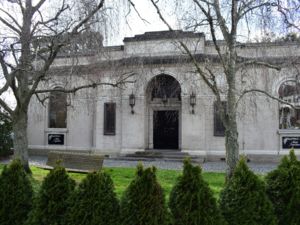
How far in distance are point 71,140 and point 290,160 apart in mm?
20932

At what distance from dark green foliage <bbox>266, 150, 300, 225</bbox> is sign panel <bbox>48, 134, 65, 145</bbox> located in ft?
70.1

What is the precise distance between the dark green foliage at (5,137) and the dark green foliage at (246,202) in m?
21.0

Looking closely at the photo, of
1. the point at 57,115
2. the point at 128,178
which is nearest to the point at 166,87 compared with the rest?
the point at 57,115

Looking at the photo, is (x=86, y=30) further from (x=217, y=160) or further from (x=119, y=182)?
(x=217, y=160)

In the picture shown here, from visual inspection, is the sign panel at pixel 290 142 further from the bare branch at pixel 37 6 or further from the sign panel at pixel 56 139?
the bare branch at pixel 37 6

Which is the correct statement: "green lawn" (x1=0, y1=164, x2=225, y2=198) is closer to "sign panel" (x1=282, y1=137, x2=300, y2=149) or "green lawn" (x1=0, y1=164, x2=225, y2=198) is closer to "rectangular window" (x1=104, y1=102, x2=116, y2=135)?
"rectangular window" (x1=104, y1=102, x2=116, y2=135)

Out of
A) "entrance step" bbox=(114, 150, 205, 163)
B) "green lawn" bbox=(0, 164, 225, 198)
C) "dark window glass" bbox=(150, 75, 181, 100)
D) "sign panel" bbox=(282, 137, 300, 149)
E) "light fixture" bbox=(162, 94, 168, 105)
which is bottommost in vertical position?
"green lawn" bbox=(0, 164, 225, 198)

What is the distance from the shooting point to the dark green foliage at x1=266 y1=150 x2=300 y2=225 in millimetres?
5766

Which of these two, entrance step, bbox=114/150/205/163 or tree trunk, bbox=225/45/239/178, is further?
entrance step, bbox=114/150/205/163

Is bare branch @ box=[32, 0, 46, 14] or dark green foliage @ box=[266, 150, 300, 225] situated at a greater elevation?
bare branch @ box=[32, 0, 46, 14]

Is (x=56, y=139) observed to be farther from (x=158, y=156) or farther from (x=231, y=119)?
(x=231, y=119)

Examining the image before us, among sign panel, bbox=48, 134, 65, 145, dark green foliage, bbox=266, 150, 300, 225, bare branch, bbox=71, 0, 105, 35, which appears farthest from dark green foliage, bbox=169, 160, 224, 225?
sign panel, bbox=48, 134, 65, 145

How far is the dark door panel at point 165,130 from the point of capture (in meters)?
25.0

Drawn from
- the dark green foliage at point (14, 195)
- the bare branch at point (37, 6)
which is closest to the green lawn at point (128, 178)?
the bare branch at point (37, 6)
